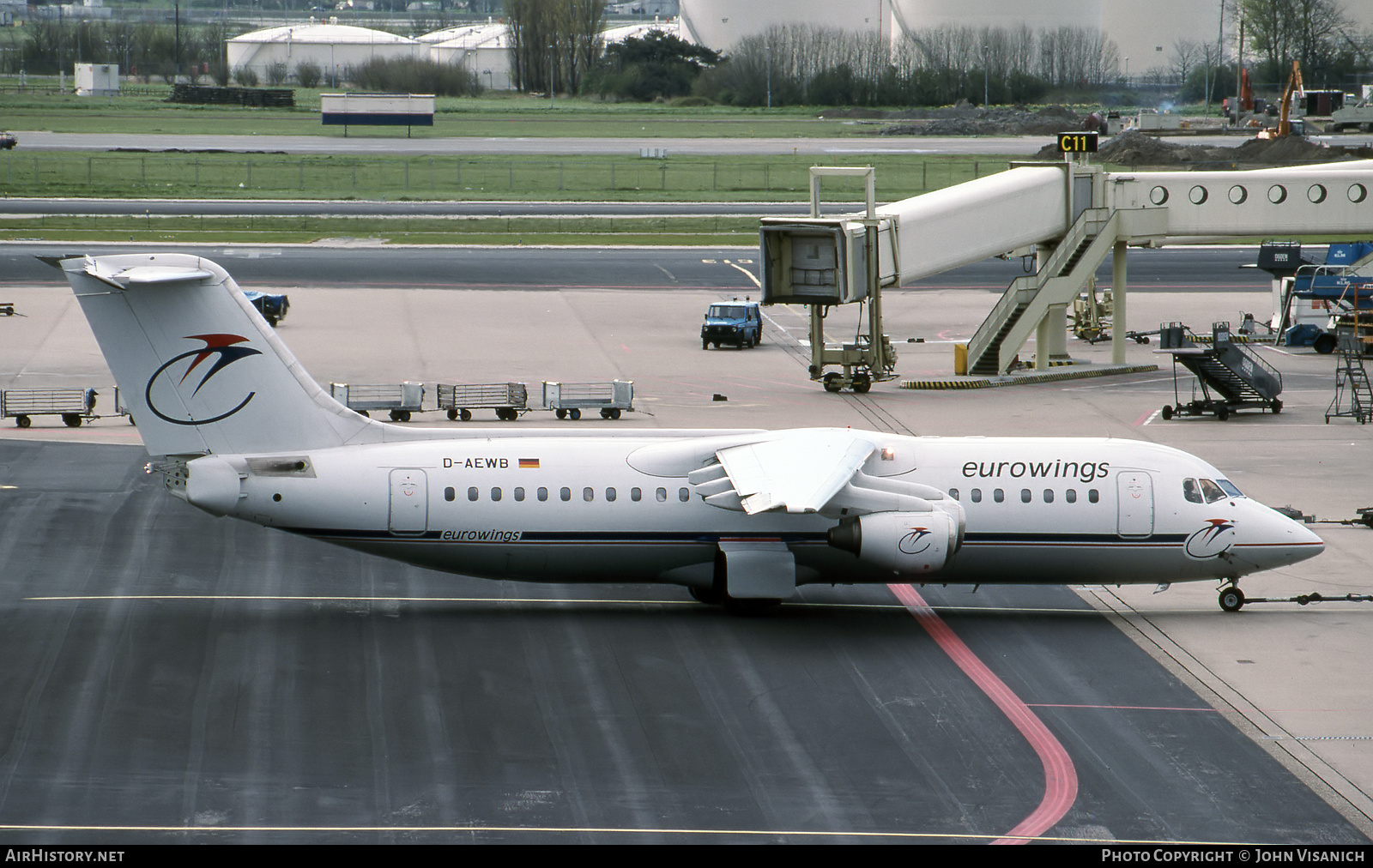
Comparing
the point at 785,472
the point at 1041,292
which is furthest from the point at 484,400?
the point at 785,472

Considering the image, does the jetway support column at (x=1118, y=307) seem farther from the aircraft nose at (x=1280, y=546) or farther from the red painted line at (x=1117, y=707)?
the red painted line at (x=1117, y=707)

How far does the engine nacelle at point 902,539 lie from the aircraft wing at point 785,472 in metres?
1.05

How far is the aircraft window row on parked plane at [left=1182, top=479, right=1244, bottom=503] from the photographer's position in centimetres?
3050

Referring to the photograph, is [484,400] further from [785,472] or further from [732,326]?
[785,472]

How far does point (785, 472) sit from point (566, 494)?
440 cm

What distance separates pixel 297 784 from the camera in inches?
845

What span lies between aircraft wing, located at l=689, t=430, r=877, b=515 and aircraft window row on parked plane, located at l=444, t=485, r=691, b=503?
0.56 metres

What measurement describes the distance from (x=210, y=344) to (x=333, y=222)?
68.7 m

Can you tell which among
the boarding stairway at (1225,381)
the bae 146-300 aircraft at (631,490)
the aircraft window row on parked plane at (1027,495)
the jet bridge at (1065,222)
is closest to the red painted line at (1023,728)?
the bae 146-300 aircraft at (631,490)

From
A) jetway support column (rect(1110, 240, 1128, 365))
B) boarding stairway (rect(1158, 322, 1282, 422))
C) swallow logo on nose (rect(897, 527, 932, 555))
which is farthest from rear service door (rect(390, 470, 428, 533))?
jetway support column (rect(1110, 240, 1128, 365))

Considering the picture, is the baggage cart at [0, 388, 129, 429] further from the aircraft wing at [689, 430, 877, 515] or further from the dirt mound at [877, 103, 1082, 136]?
the dirt mound at [877, 103, 1082, 136]

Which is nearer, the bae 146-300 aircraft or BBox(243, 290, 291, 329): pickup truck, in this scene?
the bae 146-300 aircraft

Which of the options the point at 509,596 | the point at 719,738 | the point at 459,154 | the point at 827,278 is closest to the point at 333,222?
the point at 459,154
